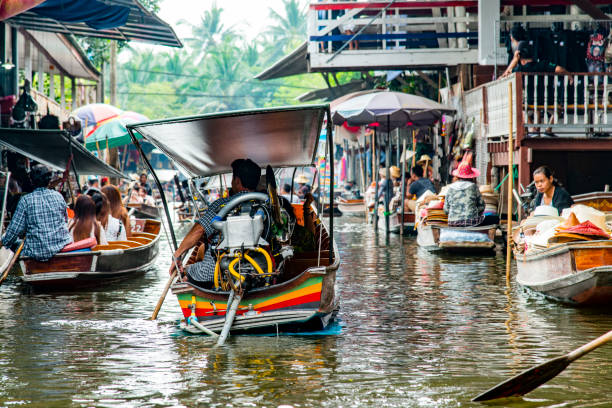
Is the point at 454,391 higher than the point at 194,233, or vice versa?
the point at 194,233

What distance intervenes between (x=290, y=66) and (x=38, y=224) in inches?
632

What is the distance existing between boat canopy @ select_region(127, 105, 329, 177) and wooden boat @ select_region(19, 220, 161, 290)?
2092 mm

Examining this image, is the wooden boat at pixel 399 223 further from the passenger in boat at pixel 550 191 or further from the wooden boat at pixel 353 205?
the passenger in boat at pixel 550 191

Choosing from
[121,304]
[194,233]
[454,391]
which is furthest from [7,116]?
[454,391]

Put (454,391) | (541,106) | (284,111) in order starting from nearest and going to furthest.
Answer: (454,391) → (284,111) → (541,106)

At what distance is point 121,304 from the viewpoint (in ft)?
31.9

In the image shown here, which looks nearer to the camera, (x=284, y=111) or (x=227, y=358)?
(x=227, y=358)


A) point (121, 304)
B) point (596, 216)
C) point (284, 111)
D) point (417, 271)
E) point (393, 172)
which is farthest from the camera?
point (393, 172)

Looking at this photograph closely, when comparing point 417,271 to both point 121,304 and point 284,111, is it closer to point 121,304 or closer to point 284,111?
point 121,304

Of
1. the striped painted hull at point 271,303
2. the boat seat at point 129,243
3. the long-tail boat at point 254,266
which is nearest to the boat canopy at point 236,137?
the long-tail boat at point 254,266

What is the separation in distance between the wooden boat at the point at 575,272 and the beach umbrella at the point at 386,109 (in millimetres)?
9032

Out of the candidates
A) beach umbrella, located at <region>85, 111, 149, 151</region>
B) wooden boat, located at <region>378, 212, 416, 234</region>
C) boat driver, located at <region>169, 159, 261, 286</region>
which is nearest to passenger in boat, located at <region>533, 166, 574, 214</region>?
boat driver, located at <region>169, 159, 261, 286</region>

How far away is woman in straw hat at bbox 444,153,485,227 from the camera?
46.9ft

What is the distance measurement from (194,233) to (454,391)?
2.94 metres
